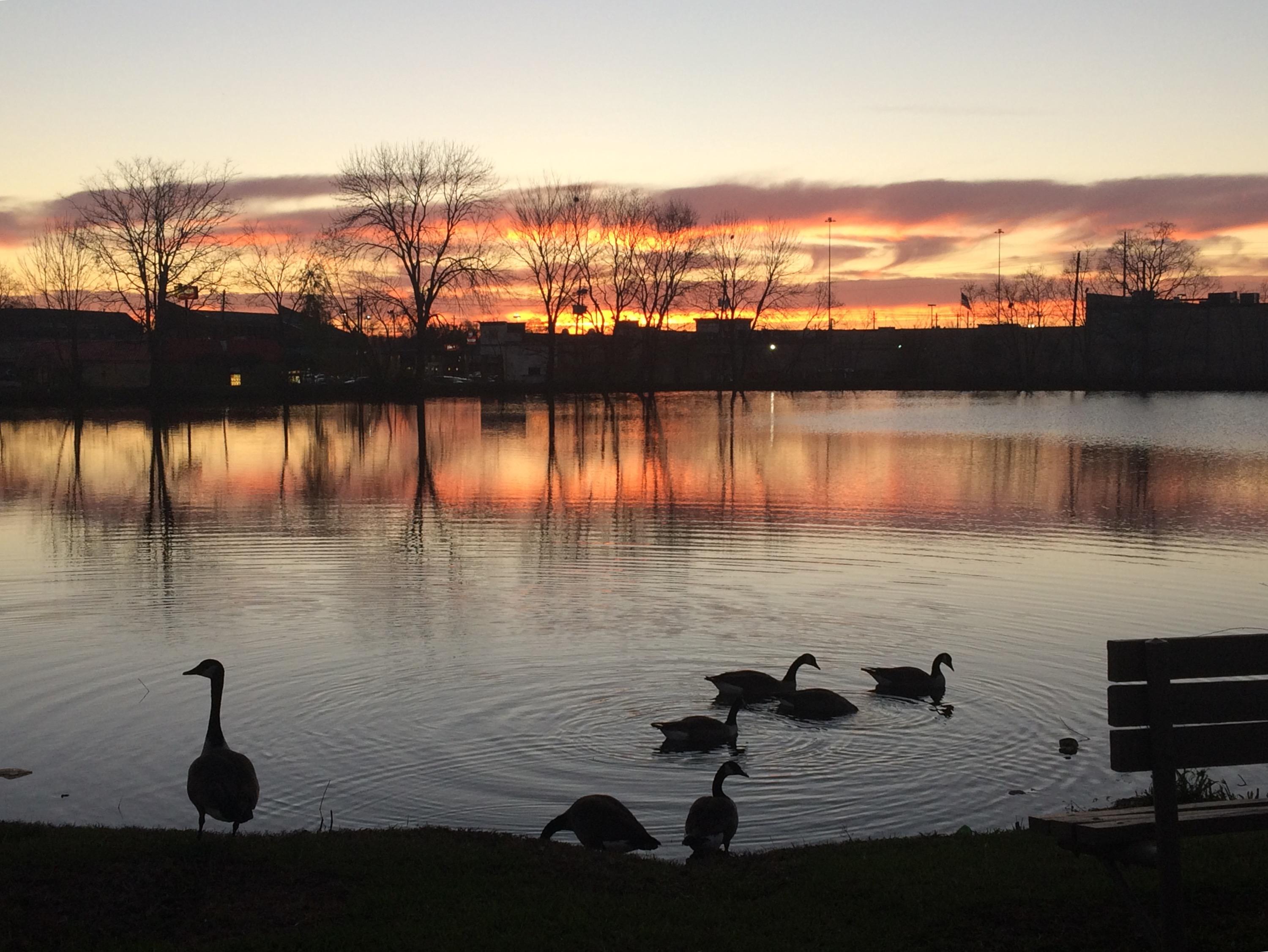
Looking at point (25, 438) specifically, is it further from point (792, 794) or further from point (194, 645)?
point (792, 794)

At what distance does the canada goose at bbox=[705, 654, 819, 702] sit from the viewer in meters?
12.3

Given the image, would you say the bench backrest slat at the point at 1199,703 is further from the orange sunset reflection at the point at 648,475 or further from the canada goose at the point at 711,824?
the orange sunset reflection at the point at 648,475

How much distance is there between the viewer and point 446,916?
623 centimetres

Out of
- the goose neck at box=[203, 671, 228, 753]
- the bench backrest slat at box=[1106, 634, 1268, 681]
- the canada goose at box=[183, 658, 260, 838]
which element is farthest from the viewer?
the goose neck at box=[203, 671, 228, 753]

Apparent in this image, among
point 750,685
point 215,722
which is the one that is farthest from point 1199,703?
point 750,685

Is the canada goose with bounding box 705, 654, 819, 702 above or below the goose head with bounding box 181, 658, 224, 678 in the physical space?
below

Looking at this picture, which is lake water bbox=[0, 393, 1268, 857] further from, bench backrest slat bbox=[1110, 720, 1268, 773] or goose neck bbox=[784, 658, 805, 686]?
bench backrest slat bbox=[1110, 720, 1268, 773]

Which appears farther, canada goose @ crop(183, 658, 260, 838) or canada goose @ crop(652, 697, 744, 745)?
canada goose @ crop(652, 697, 744, 745)

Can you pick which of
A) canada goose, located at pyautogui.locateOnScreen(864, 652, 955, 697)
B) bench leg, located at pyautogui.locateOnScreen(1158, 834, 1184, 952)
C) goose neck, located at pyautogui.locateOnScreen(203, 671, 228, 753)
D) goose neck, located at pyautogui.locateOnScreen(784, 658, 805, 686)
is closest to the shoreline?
goose neck, located at pyautogui.locateOnScreen(784, 658, 805, 686)

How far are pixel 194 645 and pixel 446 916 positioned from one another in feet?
32.0

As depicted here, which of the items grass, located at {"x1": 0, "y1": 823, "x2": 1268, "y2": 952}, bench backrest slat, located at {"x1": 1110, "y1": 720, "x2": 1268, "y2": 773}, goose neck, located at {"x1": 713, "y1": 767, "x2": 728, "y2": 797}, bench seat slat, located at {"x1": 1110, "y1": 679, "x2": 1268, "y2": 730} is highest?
bench seat slat, located at {"x1": 1110, "y1": 679, "x2": 1268, "y2": 730}

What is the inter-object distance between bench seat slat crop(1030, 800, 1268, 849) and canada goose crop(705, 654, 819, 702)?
6.44 meters

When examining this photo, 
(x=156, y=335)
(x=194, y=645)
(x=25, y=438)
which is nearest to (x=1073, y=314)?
(x=156, y=335)

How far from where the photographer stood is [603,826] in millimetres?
8250
